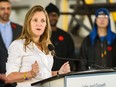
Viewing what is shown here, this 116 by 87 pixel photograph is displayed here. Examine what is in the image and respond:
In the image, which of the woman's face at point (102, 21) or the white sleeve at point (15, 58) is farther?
the woman's face at point (102, 21)

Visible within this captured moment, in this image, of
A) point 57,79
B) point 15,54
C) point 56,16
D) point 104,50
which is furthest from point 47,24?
point 56,16

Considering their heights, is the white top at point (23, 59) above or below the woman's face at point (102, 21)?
below

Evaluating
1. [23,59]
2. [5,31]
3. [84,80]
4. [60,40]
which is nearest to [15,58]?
[23,59]

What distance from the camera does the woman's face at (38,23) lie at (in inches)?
128

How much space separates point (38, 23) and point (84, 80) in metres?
0.65

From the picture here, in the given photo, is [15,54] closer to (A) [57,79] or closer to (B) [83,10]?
(A) [57,79]

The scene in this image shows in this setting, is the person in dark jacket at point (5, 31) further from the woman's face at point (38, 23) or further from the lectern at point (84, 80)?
the lectern at point (84, 80)

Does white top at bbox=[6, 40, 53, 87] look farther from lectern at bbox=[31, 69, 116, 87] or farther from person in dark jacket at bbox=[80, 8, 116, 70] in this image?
person in dark jacket at bbox=[80, 8, 116, 70]

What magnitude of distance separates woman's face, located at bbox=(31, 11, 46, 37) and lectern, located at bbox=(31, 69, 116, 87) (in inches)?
19.0

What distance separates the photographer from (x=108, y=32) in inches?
190

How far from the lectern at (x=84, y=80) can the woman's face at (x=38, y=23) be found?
48 cm

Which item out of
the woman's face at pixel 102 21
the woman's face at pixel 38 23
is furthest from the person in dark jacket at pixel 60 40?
the woman's face at pixel 38 23

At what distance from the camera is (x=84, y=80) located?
289 cm

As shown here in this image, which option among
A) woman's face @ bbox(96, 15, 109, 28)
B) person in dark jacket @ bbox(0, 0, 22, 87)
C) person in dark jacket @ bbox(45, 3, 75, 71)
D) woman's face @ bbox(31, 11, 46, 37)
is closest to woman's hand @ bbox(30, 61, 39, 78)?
woman's face @ bbox(31, 11, 46, 37)
